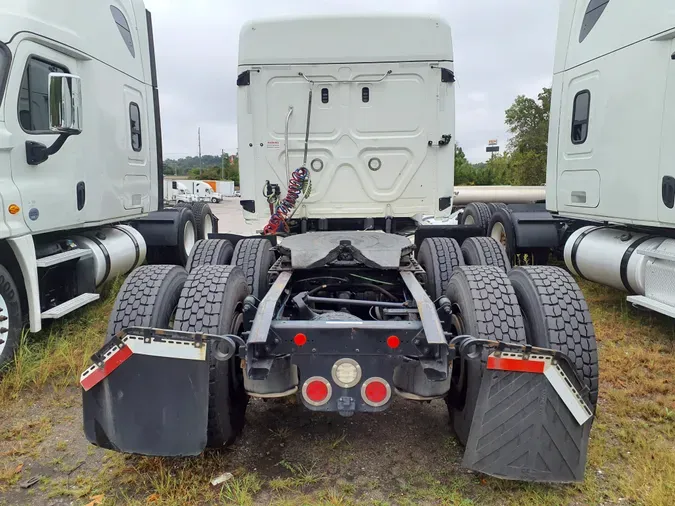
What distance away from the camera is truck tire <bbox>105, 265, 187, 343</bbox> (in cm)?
286

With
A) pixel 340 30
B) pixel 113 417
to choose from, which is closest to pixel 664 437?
pixel 113 417

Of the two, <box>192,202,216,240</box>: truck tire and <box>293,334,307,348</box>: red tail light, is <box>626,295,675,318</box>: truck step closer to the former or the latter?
<box>293,334,307,348</box>: red tail light

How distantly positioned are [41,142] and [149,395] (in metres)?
2.97

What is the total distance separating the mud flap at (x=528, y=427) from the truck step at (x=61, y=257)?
147 inches

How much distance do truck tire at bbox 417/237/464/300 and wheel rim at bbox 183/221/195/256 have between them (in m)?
4.50

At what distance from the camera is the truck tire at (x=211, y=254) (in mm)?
4336

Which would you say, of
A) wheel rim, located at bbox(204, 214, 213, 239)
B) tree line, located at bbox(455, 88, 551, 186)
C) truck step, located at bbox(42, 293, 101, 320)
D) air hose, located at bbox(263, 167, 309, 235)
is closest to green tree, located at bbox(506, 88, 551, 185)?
tree line, located at bbox(455, 88, 551, 186)

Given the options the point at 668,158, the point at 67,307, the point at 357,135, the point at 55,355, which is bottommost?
the point at 55,355

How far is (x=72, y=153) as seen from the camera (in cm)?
494

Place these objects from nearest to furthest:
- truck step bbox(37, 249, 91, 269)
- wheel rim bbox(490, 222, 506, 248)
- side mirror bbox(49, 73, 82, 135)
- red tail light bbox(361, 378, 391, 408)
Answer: red tail light bbox(361, 378, 391, 408) → side mirror bbox(49, 73, 82, 135) → truck step bbox(37, 249, 91, 269) → wheel rim bbox(490, 222, 506, 248)

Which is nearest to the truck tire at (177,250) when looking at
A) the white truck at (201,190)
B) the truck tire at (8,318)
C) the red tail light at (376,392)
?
the truck tire at (8,318)

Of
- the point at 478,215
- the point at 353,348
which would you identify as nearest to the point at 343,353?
the point at 353,348

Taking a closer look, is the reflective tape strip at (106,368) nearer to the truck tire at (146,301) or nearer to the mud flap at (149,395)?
the mud flap at (149,395)

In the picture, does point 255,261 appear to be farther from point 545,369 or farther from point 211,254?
point 545,369
